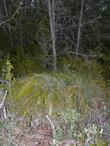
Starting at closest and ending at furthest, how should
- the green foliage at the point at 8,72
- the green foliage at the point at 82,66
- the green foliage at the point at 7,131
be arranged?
the green foliage at the point at 7,131 < the green foliage at the point at 8,72 < the green foliage at the point at 82,66

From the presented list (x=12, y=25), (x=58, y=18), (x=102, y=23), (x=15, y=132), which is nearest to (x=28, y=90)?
(x=15, y=132)

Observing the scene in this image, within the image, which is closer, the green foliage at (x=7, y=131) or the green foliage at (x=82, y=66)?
the green foliage at (x=7, y=131)

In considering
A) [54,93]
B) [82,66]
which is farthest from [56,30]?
[54,93]

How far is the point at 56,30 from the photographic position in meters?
4.19

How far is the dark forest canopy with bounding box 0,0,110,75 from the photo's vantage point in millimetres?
4273

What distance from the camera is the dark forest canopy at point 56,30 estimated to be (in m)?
4.27

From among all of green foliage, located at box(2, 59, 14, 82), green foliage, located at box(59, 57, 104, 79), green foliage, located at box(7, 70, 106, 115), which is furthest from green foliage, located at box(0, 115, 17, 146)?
green foliage, located at box(59, 57, 104, 79)

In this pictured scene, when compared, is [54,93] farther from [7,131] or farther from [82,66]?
[82,66]

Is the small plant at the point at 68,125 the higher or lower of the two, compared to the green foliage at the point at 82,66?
lower

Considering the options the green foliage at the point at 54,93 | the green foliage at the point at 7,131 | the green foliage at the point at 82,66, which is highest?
the green foliage at the point at 82,66

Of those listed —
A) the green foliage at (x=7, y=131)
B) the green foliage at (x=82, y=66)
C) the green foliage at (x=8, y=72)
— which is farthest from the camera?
the green foliage at (x=82, y=66)

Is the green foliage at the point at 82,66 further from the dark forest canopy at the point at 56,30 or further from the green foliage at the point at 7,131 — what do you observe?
the green foliage at the point at 7,131

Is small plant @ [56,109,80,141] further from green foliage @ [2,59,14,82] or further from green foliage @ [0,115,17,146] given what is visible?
green foliage @ [2,59,14,82]

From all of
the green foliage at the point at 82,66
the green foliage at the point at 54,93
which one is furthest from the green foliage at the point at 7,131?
the green foliage at the point at 82,66
